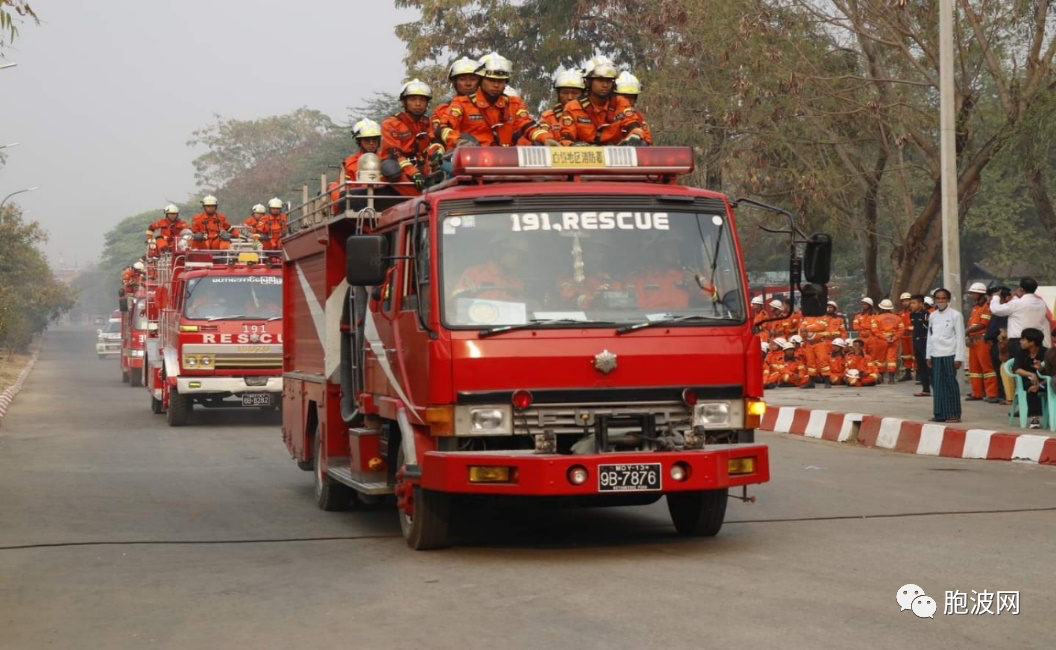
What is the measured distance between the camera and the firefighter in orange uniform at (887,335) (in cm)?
2642

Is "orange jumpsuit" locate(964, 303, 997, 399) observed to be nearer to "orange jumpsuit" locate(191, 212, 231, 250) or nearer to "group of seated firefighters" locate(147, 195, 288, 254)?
"group of seated firefighters" locate(147, 195, 288, 254)

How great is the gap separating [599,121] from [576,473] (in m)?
3.82

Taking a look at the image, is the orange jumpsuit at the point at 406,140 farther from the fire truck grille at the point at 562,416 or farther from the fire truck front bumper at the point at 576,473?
the fire truck front bumper at the point at 576,473

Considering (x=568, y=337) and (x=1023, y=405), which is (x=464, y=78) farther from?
(x=1023, y=405)

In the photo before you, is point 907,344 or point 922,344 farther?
point 907,344

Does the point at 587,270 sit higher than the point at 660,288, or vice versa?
the point at 587,270

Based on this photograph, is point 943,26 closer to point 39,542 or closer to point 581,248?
point 581,248

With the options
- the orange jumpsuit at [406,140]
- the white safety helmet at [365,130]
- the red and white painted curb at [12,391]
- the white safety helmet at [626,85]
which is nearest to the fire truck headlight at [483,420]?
the orange jumpsuit at [406,140]

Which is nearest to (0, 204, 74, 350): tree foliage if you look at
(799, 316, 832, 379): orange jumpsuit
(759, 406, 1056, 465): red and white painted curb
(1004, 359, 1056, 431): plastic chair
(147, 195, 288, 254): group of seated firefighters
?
(147, 195, 288, 254): group of seated firefighters

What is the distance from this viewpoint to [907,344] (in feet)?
88.8

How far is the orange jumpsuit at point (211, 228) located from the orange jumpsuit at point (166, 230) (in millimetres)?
1540

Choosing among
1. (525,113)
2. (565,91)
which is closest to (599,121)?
(565,91)

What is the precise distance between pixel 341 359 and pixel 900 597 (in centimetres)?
542

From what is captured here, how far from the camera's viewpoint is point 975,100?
88.5ft
